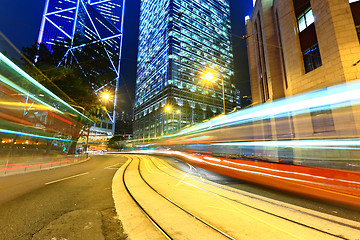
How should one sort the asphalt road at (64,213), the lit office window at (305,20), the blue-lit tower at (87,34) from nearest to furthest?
the asphalt road at (64,213), the lit office window at (305,20), the blue-lit tower at (87,34)

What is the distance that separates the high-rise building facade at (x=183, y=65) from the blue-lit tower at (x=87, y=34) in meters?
21.3

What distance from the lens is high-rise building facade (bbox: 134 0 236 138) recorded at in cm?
7650

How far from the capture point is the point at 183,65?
79375mm

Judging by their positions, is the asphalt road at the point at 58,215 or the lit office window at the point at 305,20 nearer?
the asphalt road at the point at 58,215

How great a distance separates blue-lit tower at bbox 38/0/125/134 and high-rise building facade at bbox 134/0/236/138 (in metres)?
21.3

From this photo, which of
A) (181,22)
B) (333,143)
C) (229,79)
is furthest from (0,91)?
(229,79)

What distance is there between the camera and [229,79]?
96.4 metres

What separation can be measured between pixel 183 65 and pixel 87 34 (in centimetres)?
7355

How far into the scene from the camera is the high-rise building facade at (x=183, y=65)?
76500mm

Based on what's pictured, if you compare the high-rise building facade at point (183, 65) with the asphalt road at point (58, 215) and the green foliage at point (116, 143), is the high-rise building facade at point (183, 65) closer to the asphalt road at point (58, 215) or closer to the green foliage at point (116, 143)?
the green foliage at point (116, 143)

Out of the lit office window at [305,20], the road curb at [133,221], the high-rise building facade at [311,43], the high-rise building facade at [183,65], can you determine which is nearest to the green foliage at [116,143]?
the high-rise building facade at [183,65]

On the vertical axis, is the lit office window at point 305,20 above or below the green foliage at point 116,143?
above

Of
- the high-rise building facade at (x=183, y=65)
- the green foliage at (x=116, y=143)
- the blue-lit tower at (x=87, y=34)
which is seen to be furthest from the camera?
the green foliage at (x=116, y=143)

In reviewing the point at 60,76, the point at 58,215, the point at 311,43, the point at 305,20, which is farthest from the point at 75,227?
the point at 305,20
